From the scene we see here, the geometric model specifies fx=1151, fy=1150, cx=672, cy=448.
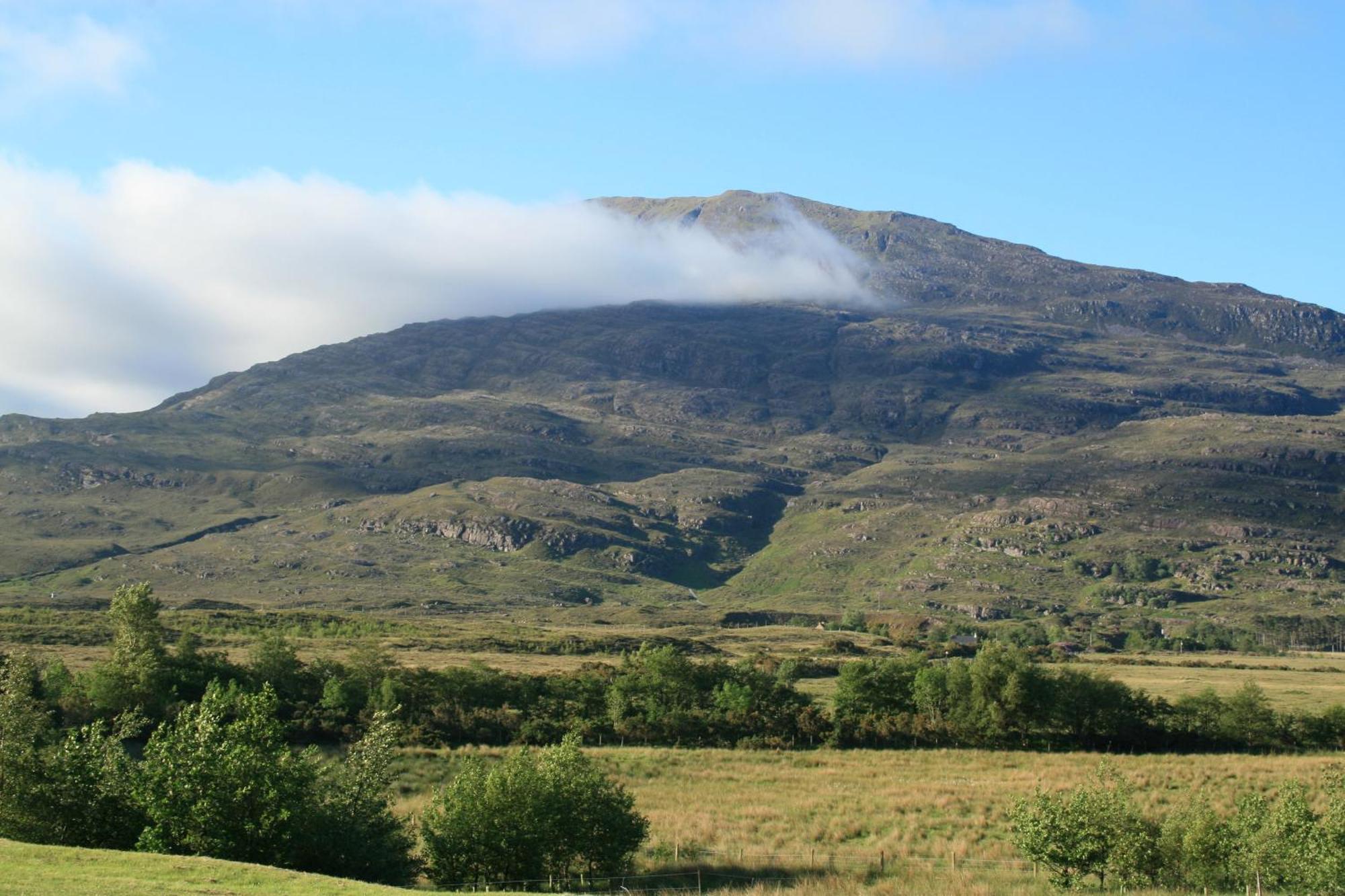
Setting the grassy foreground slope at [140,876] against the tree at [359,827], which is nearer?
the grassy foreground slope at [140,876]

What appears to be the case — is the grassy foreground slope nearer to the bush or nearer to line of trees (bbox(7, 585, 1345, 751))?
the bush

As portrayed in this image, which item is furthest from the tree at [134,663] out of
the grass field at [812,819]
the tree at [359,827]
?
the tree at [359,827]

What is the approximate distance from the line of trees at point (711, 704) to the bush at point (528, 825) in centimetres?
3369

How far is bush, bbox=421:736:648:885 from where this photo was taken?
39.1 metres

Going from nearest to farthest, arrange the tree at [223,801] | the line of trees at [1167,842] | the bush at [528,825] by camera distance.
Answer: the tree at [223,801] < the line of trees at [1167,842] < the bush at [528,825]

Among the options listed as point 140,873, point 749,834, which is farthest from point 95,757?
point 749,834

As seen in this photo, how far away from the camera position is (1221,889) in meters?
37.2

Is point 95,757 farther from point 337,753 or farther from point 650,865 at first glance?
point 337,753

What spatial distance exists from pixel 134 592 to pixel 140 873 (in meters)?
53.6

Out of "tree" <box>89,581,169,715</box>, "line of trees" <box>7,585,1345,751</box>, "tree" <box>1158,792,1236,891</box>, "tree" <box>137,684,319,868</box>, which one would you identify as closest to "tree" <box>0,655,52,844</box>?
"tree" <box>137,684,319,868</box>

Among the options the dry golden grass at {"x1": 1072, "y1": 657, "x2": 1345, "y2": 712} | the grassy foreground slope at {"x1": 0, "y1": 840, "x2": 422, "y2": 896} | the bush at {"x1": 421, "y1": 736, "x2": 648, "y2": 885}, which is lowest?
the dry golden grass at {"x1": 1072, "y1": 657, "x2": 1345, "y2": 712}

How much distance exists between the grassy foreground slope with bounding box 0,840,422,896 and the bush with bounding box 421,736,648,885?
30.6ft

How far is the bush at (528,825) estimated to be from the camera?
39.1 m

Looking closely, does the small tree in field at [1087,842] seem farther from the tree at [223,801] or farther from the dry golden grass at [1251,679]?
the dry golden grass at [1251,679]
